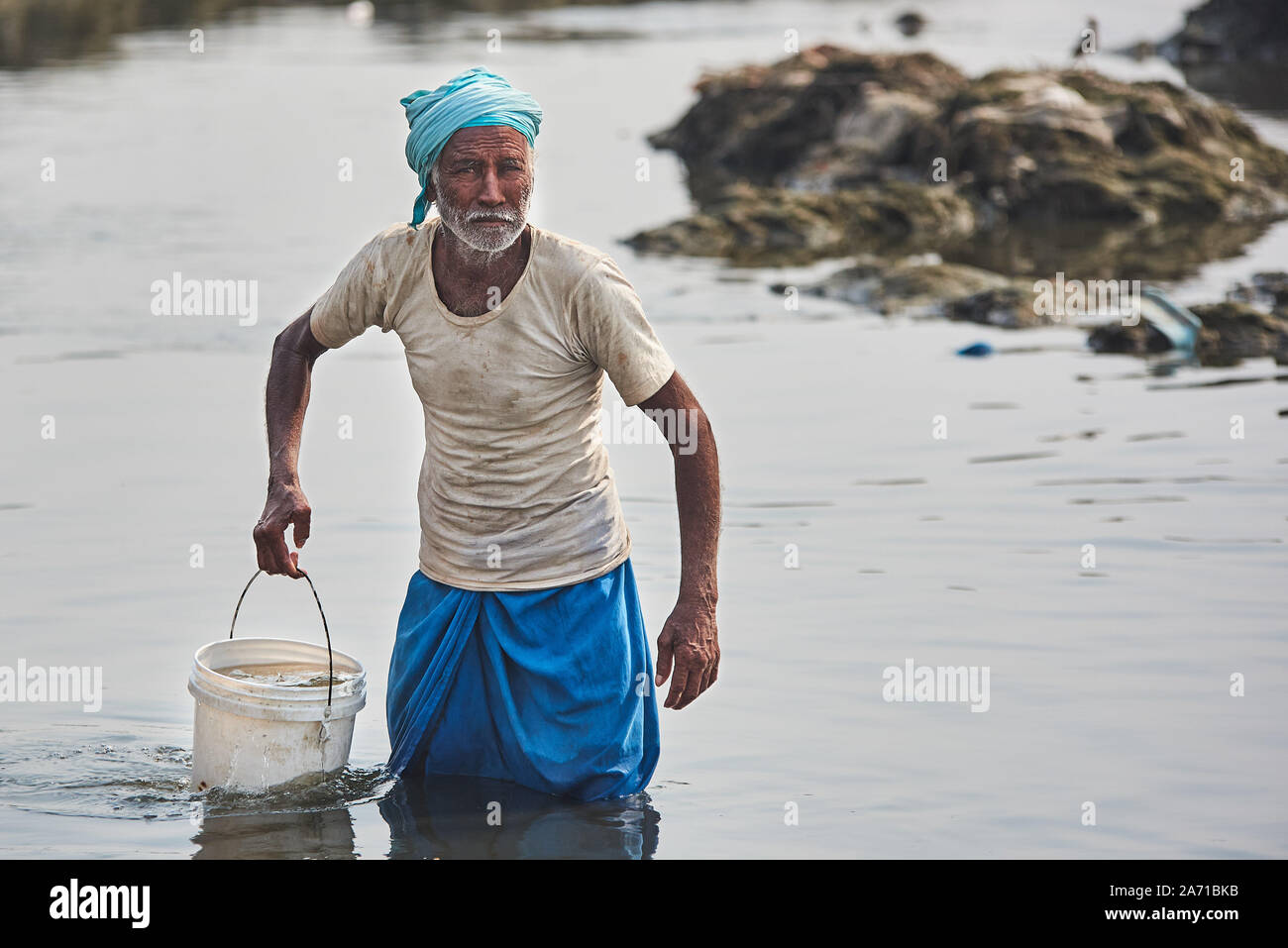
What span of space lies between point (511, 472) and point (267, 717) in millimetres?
920

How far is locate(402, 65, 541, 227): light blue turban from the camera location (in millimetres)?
4602

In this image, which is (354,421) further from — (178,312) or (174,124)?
(174,124)

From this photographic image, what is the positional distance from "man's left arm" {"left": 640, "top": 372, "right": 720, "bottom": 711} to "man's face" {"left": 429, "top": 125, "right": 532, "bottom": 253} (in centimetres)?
58

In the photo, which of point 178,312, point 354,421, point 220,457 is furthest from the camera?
point 178,312

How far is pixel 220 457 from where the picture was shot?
10.3 m

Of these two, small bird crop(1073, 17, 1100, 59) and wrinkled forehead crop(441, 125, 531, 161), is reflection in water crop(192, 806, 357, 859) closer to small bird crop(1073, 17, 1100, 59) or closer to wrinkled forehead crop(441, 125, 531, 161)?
wrinkled forehead crop(441, 125, 531, 161)

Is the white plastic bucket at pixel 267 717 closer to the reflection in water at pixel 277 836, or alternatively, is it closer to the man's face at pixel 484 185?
the reflection in water at pixel 277 836

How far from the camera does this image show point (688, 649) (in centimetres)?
470

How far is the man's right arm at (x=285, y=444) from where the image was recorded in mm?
4773

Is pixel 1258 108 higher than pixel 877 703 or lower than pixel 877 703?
higher

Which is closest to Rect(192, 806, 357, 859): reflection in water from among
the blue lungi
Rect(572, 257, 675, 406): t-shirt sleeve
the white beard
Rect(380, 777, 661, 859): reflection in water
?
Rect(380, 777, 661, 859): reflection in water
